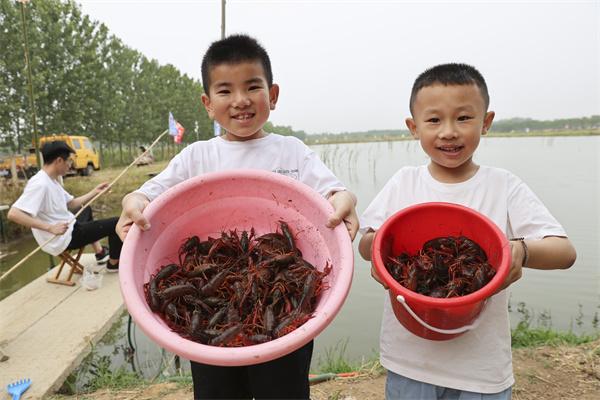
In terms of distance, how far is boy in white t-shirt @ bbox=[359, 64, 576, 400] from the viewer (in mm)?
1424

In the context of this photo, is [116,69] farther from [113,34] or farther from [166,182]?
[166,182]

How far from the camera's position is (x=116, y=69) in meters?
21.7

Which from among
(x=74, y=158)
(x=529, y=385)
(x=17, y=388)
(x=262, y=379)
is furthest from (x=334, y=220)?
(x=74, y=158)

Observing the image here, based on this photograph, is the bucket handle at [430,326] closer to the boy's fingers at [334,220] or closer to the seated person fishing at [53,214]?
the boy's fingers at [334,220]

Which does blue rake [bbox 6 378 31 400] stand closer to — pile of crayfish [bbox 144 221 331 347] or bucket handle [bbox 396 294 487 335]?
pile of crayfish [bbox 144 221 331 347]

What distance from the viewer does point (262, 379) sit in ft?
4.77

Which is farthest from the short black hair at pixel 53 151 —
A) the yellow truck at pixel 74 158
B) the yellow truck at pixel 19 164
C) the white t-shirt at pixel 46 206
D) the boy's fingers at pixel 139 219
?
the yellow truck at pixel 74 158

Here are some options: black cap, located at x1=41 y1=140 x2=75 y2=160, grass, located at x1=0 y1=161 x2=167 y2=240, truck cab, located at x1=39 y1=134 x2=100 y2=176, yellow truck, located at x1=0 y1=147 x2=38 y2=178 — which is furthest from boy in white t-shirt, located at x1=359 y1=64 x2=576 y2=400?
truck cab, located at x1=39 y1=134 x2=100 y2=176

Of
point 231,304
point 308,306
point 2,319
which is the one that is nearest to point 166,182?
point 231,304

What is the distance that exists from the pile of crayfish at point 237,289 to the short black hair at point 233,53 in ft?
2.30

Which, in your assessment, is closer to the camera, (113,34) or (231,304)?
(231,304)

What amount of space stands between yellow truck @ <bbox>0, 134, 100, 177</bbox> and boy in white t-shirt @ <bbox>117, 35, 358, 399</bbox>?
1561cm

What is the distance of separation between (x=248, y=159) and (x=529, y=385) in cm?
254

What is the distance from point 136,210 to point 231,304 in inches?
20.0
